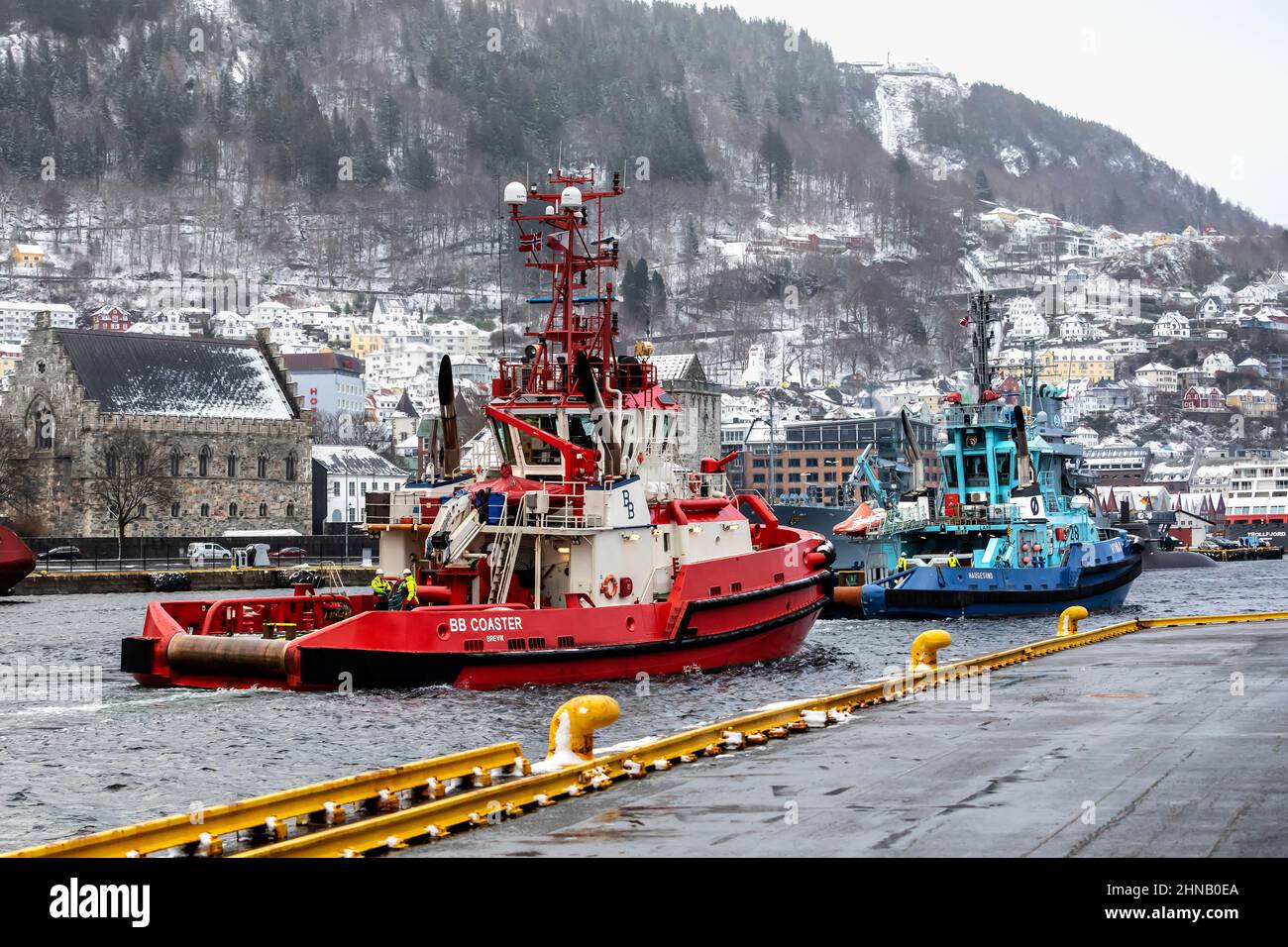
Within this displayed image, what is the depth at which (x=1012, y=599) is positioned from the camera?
54.9 meters

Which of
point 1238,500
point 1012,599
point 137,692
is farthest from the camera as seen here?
point 1238,500

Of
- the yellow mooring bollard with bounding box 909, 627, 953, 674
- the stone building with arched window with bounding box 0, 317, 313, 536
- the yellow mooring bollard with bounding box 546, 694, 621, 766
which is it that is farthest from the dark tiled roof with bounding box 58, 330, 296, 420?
the yellow mooring bollard with bounding box 546, 694, 621, 766

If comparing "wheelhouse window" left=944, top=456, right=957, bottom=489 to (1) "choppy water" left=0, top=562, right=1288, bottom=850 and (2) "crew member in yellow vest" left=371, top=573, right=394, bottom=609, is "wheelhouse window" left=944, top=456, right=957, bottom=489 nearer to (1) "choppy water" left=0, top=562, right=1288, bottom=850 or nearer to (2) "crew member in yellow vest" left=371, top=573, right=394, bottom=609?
(1) "choppy water" left=0, top=562, right=1288, bottom=850

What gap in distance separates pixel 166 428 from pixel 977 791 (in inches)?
3763

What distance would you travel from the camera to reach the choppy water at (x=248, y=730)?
821 inches

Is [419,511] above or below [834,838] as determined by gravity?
above

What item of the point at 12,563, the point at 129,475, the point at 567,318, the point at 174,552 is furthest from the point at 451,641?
the point at 129,475

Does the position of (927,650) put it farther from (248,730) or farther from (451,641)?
(248,730)

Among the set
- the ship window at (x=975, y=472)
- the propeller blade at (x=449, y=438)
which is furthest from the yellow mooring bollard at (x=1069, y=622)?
the ship window at (x=975, y=472)

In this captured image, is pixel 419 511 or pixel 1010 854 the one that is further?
pixel 419 511

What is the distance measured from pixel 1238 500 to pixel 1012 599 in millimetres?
154747
